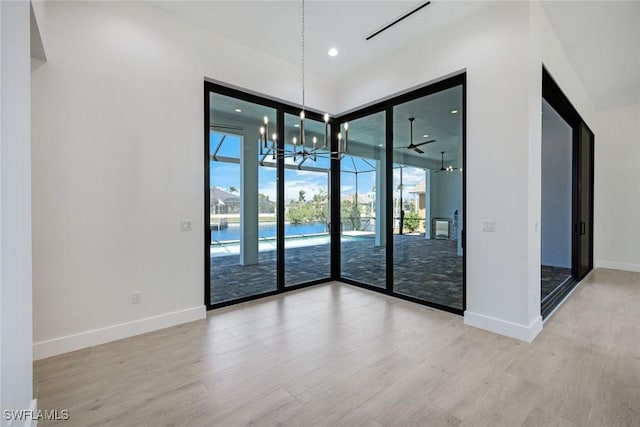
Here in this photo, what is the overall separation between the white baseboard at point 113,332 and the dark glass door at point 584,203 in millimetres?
6521

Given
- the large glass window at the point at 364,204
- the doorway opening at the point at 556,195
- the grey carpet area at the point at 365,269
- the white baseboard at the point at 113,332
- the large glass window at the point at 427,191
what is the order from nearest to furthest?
the white baseboard at the point at 113,332 < the large glass window at the point at 427,191 < the grey carpet area at the point at 365,269 < the large glass window at the point at 364,204 < the doorway opening at the point at 556,195

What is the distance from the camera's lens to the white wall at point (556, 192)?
19.5 ft

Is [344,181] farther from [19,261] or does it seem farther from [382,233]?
[19,261]

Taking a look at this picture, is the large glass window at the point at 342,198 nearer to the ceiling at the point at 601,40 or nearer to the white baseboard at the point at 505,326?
the white baseboard at the point at 505,326

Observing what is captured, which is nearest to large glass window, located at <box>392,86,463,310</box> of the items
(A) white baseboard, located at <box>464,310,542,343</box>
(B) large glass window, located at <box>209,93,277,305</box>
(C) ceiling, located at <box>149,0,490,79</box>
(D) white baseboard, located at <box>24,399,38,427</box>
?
(A) white baseboard, located at <box>464,310,542,343</box>

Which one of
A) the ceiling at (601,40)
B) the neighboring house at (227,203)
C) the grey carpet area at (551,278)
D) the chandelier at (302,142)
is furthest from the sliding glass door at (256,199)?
the grey carpet area at (551,278)

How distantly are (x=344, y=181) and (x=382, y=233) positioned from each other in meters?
1.24

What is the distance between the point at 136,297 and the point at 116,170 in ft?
4.60

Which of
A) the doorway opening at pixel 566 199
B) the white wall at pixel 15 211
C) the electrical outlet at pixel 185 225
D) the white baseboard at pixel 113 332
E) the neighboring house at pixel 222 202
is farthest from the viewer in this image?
the doorway opening at pixel 566 199

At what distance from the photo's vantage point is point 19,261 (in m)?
1.60

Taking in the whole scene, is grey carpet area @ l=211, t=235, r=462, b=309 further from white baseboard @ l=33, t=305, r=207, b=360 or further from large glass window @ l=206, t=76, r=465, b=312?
white baseboard @ l=33, t=305, r=207, b=360

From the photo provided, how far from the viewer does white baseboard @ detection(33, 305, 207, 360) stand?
267 cm

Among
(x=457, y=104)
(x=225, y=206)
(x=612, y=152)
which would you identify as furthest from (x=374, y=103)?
(x=612, y=152)

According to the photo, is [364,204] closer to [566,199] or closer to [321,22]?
[321,22]
